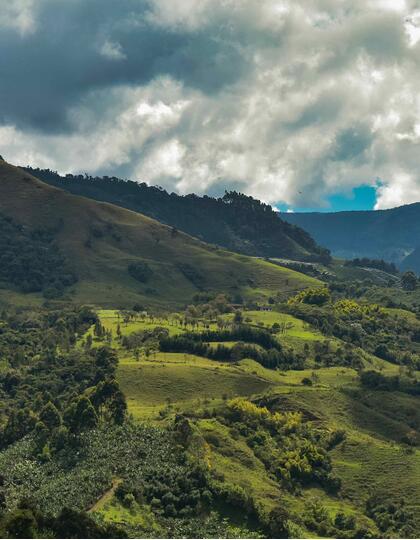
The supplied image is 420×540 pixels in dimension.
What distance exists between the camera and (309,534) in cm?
13225

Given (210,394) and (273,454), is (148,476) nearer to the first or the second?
(273,454)

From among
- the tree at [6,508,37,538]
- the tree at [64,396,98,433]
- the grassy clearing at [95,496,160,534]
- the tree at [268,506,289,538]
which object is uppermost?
the tree at [64,396,98,433]

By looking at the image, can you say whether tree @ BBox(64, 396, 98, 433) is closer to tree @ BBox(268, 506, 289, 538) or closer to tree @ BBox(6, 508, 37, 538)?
tree @ BBox(268, 506, 289, 538)

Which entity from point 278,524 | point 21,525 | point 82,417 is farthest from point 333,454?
point 21,525

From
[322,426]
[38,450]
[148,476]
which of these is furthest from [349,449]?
[38,450]

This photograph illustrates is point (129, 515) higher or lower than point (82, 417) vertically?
lower

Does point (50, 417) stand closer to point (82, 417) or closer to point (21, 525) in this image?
point (82, 417)

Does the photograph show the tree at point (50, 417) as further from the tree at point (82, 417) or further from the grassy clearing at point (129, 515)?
the grassy clearing at point (129, 515)

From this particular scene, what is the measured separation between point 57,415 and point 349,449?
71.3 m

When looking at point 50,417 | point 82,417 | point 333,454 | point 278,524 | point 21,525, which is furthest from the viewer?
point 333,454

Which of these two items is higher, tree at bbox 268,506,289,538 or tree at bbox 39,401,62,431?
tree at bbox 39,401,62,431

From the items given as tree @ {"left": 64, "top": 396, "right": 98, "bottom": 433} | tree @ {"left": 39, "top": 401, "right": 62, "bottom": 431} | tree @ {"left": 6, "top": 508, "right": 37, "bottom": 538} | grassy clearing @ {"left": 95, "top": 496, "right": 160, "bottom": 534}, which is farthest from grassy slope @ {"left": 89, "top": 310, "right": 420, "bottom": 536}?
tree @ {"left": 6, "top": 508, "right": 37, "bottom": 538}

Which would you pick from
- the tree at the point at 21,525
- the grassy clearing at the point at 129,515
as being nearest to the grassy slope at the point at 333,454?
the grassy clearing at the point at 129,515

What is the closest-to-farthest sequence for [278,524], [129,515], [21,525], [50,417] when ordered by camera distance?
[21,525], [129,515], [278,524], [50,417]
